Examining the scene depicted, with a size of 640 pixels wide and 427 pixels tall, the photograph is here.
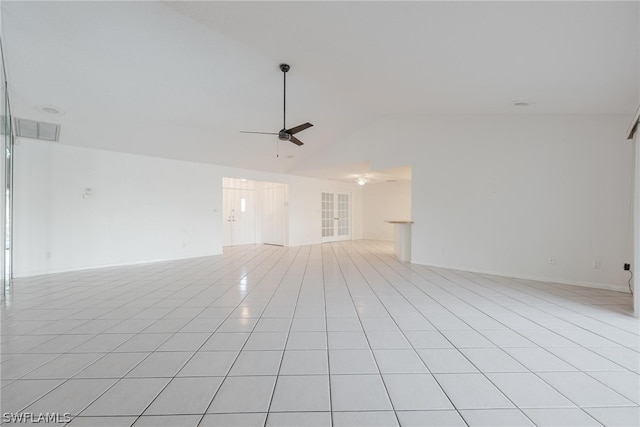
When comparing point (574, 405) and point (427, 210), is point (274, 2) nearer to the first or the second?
point (574, 405)

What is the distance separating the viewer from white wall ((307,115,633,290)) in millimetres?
4125

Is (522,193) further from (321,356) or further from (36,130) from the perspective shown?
(36,130)

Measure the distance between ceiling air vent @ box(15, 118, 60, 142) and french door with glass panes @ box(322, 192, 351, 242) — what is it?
752cm

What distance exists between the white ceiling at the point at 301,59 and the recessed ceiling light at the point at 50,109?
87 millimetres

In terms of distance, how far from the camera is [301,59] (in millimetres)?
3814

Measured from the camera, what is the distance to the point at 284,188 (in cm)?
932

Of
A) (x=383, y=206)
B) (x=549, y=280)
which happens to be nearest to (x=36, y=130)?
(x=549, y=280)

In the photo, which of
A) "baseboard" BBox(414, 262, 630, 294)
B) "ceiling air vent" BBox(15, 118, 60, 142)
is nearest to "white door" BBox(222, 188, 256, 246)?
"ceiling air vent" BBox(15, 118, 60, 142)

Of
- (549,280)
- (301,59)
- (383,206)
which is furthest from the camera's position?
(383,206)

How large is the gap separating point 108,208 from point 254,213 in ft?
15.7

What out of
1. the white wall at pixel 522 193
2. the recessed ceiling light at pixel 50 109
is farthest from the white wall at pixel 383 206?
the recessed ceiling light at pixel 50 109

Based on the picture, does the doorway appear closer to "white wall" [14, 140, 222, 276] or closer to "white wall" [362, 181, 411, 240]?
"white wall" [14, 140, 222, 276]

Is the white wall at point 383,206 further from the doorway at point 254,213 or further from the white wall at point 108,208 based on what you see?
the white wall at point 108,208

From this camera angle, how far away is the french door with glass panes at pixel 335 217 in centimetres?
1066
